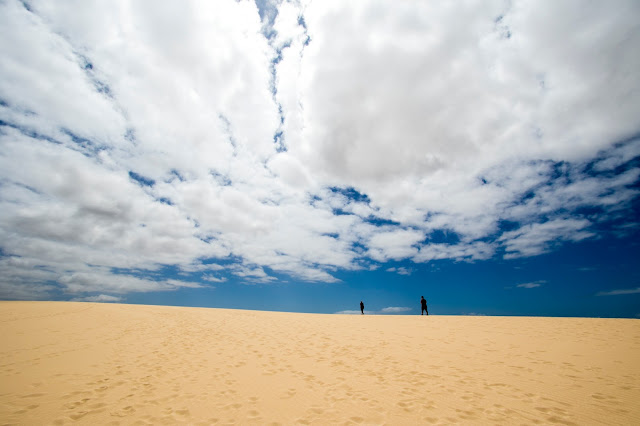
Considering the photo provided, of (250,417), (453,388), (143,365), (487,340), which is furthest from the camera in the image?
(487,340)

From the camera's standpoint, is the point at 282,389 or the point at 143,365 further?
the point at 143,365

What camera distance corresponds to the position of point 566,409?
6.72 metres

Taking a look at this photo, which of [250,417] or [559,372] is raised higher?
[559,372]

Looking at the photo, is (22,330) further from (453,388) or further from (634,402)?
(634,402)

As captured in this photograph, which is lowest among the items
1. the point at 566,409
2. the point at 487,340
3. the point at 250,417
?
the point at 250,417

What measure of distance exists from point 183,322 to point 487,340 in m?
20.6

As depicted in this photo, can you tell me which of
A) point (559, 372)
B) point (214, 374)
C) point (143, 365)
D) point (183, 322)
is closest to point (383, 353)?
point (559, 372)

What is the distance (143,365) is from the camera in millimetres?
10438

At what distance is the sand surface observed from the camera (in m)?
6.68

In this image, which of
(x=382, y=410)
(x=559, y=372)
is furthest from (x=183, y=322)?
(x=559, y=372)

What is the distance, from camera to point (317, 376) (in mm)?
9516

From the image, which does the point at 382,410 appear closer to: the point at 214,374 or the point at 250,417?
the point at 250,417

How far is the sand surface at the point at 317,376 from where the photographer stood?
6.68 metres

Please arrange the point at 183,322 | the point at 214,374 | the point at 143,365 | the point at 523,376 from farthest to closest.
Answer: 1. the point at 183,322
2. the point at 143,365
3. the point at 214,374
4. the point at 523,376
